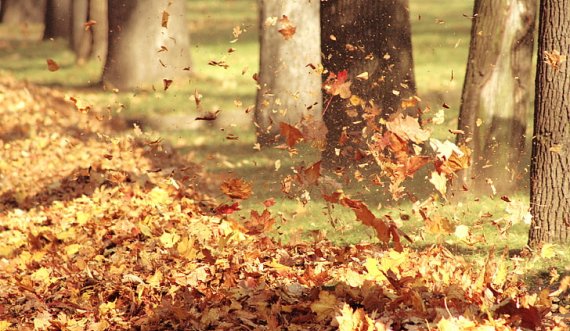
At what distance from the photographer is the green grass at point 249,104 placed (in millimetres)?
7875

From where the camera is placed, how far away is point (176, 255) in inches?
256

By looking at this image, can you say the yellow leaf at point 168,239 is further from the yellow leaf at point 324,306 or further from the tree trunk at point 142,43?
the tree trunk at point 142,43

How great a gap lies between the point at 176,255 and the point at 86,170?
3369 mm

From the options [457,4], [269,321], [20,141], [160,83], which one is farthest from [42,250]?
[457,4]

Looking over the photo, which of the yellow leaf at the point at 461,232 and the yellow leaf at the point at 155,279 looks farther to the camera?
the yellow leaf at the point at 461,232

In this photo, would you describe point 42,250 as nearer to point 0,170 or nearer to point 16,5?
point 0,170

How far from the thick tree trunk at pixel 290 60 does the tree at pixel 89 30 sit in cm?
732

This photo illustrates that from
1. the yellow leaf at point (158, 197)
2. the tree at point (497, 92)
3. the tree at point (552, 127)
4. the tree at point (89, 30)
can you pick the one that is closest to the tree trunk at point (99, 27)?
the tree at point (89, 30)

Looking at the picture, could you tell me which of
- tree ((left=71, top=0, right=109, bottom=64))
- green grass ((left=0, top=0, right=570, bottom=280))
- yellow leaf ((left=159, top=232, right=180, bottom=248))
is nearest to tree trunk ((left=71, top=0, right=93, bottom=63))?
tree ((left=71, top=0, right=109, bottom=64))

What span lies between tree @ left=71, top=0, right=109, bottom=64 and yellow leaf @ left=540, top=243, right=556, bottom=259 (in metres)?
12.9

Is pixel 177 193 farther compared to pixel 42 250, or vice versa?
pixel 177 193

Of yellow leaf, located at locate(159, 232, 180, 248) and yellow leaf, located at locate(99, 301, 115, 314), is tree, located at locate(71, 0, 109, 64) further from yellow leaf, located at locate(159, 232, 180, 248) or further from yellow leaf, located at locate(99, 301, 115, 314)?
yellow leaf, located at locate(99, 301, 115, 314)

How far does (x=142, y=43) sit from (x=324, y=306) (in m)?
11.5

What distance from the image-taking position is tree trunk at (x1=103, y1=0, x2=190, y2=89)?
1579 cm
